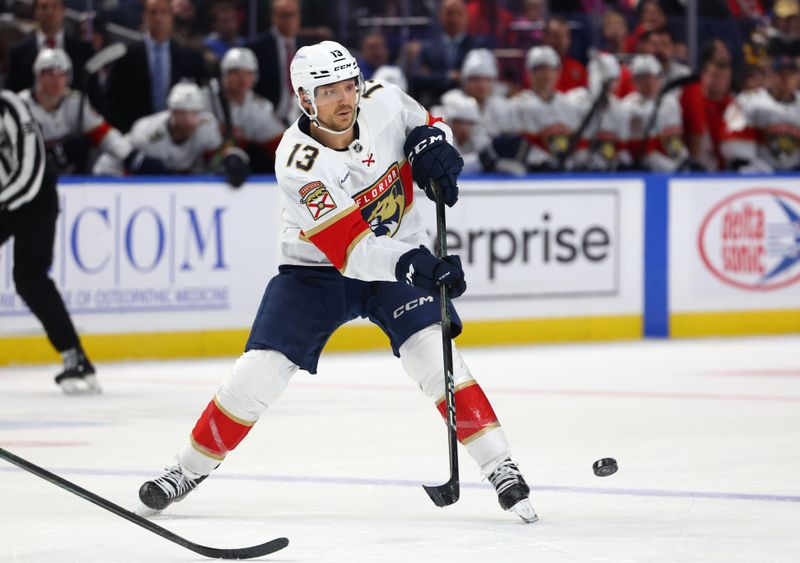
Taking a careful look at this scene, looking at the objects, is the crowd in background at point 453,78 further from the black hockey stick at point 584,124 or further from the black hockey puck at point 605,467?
the black hockey puck at point 605,467

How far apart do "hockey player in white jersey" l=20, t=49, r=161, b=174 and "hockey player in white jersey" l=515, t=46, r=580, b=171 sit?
105 inches

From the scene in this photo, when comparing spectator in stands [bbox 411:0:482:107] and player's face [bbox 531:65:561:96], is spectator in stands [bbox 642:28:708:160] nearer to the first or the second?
player's face [bbox 531:65:561:96]

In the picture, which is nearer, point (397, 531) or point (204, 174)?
point (397, 531)

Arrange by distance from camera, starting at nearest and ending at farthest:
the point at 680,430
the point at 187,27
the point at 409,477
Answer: the point at 409,477 < the point at 680,430 < the point at 187,27

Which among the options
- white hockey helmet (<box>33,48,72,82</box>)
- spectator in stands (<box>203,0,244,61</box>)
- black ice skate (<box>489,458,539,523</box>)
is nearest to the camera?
black ice skate (<box>489,458,539,523</box>)

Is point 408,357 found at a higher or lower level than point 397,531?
higher

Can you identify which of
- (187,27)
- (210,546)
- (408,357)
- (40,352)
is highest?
(187,27)

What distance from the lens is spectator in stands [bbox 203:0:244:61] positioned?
33.9 feet

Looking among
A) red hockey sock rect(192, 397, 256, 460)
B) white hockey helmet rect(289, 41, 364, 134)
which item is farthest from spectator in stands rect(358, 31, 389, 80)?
red hockey sock rect(192, 397, 256, 460)

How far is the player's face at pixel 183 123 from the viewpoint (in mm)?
9281

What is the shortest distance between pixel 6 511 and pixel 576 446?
2178 mm

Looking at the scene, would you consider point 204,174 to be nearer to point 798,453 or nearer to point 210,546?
point 798,453

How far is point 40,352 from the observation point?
878 cm

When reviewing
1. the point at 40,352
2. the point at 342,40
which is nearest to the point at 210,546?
the point at 40,352
